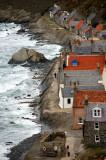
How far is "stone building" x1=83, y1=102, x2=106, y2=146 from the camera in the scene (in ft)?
172

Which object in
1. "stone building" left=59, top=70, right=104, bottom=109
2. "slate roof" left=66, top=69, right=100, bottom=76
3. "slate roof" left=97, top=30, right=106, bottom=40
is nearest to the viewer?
"stone building" left=59, top=70, right=104, bottom=109

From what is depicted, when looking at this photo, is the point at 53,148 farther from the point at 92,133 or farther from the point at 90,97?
the point at 90,97

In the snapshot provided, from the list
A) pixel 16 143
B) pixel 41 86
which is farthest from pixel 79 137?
pixel 41 86

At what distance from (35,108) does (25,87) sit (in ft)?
42.4

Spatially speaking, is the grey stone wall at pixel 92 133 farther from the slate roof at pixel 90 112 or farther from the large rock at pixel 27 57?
the large rock at pixel 27 57

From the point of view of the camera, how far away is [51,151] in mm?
53219

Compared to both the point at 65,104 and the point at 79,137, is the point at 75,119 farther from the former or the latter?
the point at 65,104

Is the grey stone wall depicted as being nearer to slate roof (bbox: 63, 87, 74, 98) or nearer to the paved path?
the paved path

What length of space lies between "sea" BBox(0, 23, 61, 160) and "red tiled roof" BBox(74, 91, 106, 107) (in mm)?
7516

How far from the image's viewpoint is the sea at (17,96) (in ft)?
210

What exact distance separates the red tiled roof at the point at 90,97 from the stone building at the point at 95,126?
3781mm

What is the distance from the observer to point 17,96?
81062mm

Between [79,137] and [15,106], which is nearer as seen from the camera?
[79,137]

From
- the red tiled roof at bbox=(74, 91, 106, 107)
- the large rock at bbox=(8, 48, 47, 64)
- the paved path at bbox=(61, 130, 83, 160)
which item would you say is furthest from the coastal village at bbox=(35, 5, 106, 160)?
the large rock at bbox=(8, 48, 47, 64)
